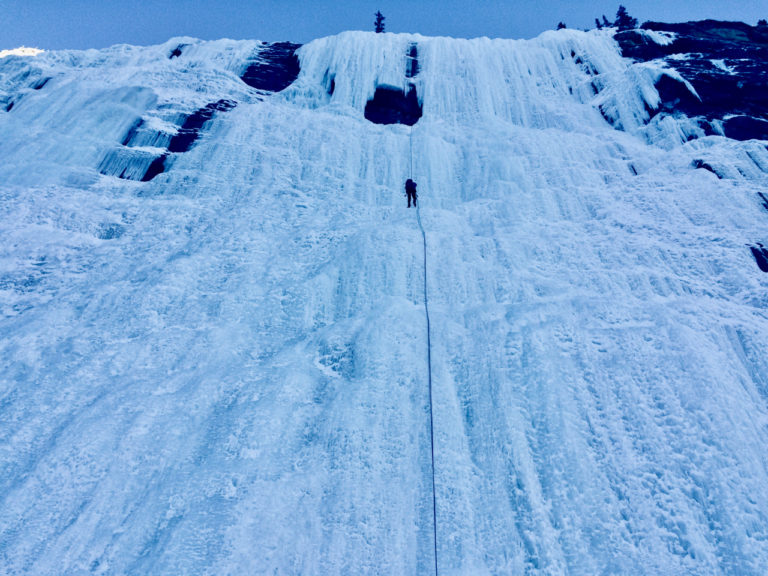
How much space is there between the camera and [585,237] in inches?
408

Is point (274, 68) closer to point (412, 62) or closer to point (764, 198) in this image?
point (412, 62)

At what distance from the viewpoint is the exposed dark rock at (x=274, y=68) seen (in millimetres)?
17438

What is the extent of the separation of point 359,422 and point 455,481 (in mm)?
1685

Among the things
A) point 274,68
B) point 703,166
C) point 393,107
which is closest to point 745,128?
point 703,166

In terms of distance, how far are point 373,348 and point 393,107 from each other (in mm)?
11818

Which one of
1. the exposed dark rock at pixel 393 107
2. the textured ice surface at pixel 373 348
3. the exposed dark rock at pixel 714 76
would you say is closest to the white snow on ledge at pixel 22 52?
the textured ice surface at pixel 373 348

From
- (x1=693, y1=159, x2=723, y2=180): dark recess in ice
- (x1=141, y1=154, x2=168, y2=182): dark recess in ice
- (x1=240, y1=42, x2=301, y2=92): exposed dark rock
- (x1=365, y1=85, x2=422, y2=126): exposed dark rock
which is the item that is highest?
(x1=240, y1=42, x2=301, y2=92): exposed dark rock

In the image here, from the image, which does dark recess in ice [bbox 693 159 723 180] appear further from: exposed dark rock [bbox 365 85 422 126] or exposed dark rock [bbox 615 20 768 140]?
exposed dark rock [bbox 365 85 422 126]

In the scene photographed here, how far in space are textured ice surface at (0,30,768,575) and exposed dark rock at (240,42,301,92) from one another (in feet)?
11.6

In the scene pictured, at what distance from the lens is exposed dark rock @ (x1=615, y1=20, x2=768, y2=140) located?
1454 cm

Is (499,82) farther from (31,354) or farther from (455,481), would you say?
(31,354)

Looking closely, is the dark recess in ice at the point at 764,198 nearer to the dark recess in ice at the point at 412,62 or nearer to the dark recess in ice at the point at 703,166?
the dark recess in ice at the point at 703,166

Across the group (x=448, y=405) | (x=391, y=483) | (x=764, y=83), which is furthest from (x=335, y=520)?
(x=764, y=83)

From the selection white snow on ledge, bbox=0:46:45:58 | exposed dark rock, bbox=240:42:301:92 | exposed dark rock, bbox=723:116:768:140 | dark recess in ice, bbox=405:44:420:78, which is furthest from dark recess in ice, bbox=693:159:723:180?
white snow on ledge, bbox=0:46:45:58
